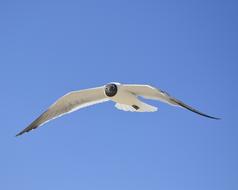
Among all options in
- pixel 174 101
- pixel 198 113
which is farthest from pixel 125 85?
pixel 198 113

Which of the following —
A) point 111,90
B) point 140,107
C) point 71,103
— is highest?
point 111,90

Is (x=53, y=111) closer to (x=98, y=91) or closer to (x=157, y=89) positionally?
(x=98, y=91)

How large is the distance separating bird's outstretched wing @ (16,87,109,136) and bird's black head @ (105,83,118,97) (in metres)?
0.55

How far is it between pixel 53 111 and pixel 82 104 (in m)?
0.74

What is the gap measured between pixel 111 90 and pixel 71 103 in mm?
1406

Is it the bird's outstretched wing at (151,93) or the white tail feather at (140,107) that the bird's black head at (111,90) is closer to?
the bird's outstretched wing at (151,93)

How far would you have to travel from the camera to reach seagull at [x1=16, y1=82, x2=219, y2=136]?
11.0 m

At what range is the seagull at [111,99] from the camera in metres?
11.0

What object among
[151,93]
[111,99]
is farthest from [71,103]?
[151,93]

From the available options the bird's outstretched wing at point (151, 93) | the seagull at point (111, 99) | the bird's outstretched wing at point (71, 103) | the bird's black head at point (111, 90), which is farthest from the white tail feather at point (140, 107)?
the bird's outstretched wing at point (71, 103)

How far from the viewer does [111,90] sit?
11219mm

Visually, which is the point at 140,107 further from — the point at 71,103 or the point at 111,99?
the point at 71,103

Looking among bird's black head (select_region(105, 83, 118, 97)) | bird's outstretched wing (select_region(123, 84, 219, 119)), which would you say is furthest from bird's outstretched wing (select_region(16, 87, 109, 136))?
bird's outstretched wing (select_region(123, 84, 219, 119))

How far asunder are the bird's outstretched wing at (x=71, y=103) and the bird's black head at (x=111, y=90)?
0.55 metres
